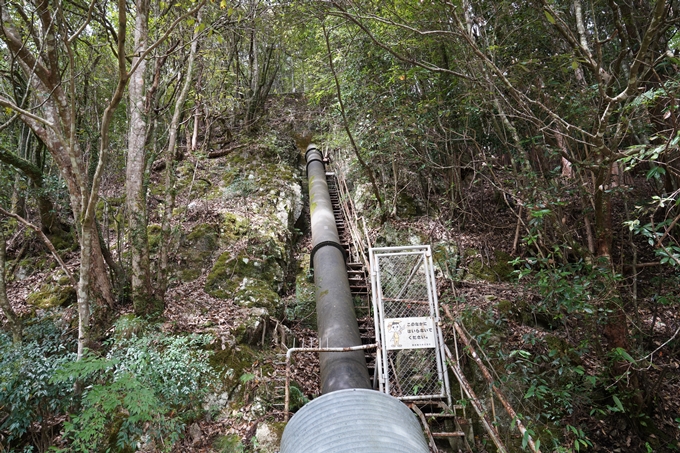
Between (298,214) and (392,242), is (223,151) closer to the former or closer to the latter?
(298,214)

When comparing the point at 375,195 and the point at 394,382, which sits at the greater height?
the point at 375,195

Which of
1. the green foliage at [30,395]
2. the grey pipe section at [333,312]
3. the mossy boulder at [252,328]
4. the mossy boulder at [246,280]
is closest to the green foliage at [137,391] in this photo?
the green foliage at [30,395]

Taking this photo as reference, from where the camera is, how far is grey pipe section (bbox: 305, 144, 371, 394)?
4441 mm

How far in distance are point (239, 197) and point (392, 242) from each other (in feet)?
Result: 13.0

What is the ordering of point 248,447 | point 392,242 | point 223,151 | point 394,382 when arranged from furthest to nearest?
point 223,151, point 392,242, point 394,382, point 248,447

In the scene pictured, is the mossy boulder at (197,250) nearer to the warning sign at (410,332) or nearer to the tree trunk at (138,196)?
the tree trunk at (138,196)

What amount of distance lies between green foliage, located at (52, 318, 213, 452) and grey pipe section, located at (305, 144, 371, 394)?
1.52m

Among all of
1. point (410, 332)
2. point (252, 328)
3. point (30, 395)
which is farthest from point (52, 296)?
point (410, 332)

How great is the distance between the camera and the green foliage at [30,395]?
11.8ft

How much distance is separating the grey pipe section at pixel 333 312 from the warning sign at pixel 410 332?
0.55 meters

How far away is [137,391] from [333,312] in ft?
8.83

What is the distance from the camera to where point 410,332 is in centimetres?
460

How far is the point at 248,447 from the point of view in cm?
397

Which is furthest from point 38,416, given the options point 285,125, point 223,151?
point 285,125
